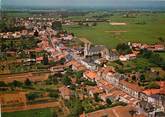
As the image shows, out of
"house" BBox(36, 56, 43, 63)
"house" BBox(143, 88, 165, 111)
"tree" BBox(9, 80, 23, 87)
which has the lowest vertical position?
"house" BBox(143, 88, 165, 111)

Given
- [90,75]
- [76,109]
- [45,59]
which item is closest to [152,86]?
[90,75]

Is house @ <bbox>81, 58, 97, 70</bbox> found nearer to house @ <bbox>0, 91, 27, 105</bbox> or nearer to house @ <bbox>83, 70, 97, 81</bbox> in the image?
house @ <bbox>83, 70, 97, 81</bbox>

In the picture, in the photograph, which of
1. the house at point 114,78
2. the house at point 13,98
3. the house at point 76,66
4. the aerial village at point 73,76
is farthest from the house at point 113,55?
the house at point 13,98

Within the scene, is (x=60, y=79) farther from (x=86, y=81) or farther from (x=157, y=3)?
(x=157, y=3)

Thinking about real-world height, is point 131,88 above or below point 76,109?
above

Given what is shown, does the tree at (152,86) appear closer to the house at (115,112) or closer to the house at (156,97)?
the house at (156,97)

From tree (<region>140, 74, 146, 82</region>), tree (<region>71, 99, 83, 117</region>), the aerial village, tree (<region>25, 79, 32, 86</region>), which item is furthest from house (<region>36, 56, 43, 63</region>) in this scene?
tree (<region>140, 74, 146, 82</region>)

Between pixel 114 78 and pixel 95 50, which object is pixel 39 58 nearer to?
pixel 95 50
